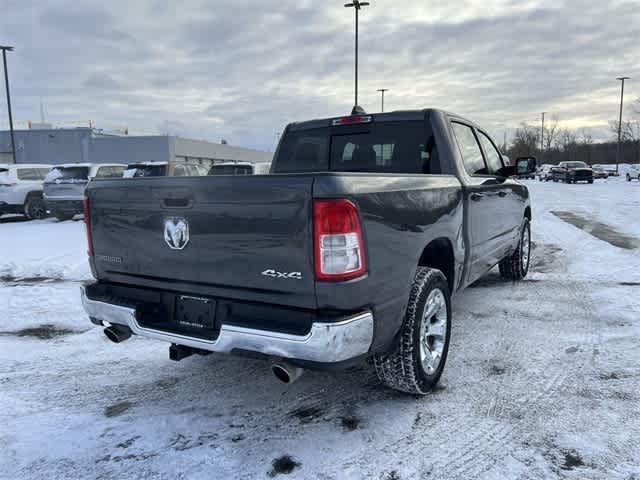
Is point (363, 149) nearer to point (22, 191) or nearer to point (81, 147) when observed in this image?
point (22, 191)

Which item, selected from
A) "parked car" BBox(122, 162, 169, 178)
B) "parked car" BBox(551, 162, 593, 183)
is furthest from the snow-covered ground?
"parked car" BBox(551, 162, 593, 183)

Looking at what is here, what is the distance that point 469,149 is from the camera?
4633 mm

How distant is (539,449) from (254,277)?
71.5 inches

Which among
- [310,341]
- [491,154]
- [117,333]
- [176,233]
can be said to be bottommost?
[117,333]

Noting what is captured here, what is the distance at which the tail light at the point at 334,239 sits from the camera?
93.9 inches

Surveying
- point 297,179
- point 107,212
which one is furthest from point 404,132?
point 107,212

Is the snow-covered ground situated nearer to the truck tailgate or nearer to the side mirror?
the truck tailgate

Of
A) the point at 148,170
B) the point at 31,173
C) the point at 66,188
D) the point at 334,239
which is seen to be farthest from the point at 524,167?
the point at 31,173

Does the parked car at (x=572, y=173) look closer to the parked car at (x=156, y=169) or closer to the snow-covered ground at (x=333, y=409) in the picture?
the parked car at (x=156, y=169)

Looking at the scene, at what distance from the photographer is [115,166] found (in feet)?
51.9

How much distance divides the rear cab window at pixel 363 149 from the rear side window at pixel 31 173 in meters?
13.8

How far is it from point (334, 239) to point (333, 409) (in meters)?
1.36

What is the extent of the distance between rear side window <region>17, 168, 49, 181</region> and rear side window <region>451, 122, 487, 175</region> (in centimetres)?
1519

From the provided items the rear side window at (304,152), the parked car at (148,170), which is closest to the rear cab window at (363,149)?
the rear side window at (304,152)
